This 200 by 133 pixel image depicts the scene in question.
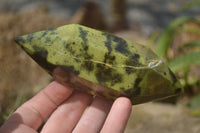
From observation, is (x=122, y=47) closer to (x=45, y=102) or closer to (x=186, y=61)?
(x=45, y=102)

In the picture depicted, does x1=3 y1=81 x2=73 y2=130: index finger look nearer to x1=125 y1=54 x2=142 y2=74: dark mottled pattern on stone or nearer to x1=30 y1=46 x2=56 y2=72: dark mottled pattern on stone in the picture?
x1=30 y1=46 x2=56 y2=72: dark mottled pattern on stone

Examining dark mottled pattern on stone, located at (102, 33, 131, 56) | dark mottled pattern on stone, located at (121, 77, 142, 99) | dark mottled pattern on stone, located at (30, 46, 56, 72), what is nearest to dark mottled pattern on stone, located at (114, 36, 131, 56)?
dark mottled pattern on stone, located at (102, 33, 131, 56)

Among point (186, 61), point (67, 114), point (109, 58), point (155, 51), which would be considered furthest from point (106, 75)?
point (155, 51)

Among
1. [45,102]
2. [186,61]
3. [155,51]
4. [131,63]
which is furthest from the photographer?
[155,51]

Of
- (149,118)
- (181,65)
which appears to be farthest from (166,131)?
(181,65)

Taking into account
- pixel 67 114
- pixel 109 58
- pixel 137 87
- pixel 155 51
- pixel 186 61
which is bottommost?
pixel 155 51

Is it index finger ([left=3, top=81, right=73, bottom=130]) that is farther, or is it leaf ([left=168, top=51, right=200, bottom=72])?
leaf ([left=168, top=51, right=200, bottom=72])

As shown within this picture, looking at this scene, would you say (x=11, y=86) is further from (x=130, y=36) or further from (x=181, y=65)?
(x=130, y=36)
